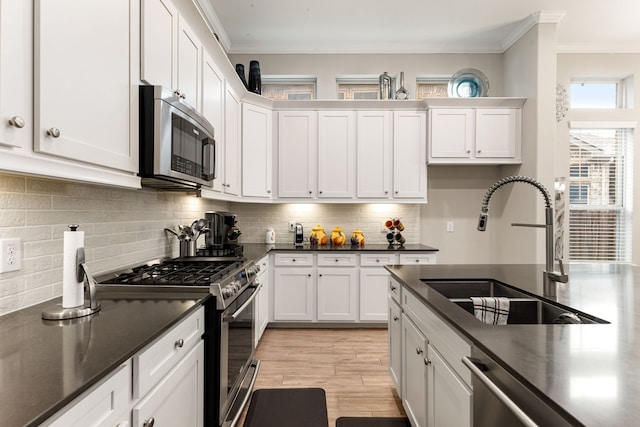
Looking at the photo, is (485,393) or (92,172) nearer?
(485,393)

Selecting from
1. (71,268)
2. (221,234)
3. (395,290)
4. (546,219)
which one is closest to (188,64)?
(221,234)

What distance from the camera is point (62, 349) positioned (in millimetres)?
959

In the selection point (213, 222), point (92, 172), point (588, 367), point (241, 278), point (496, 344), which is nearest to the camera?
point (588, 367)

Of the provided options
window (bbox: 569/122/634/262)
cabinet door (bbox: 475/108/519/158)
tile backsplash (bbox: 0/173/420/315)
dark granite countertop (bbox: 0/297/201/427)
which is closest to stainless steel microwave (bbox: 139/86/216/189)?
tile backsplash (bbox: 0/173/420/315)

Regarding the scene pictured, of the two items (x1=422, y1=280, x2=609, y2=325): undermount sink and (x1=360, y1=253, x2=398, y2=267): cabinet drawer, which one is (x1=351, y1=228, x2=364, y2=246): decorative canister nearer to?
(x1=360, y1=253, x2=398, y2=267): cabinet drawer

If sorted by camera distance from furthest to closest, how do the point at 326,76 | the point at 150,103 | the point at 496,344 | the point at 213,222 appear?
the point at 326,76
the point at 213,222
the point at 150,103
the point at 496,344

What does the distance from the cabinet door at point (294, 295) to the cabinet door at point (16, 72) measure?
3.05 m

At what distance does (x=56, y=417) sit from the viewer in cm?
70

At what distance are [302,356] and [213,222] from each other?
140 cm

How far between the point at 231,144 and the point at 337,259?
1.61 meters

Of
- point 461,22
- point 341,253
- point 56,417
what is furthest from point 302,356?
point 461,22

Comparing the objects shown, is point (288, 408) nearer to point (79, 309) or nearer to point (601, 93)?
point (79, 309)

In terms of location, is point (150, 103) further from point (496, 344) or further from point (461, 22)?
point (461, 22)

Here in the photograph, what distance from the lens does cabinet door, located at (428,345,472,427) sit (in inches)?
47.6
